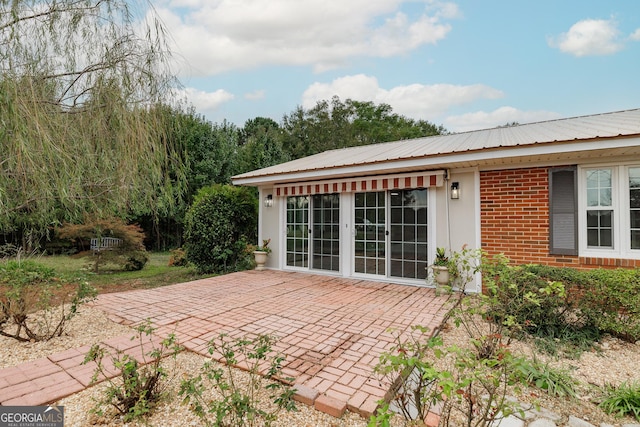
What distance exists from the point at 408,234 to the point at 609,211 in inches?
155

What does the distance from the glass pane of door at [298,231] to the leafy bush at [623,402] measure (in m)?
7.43

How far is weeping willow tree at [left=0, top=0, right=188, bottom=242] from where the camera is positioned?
3.49m

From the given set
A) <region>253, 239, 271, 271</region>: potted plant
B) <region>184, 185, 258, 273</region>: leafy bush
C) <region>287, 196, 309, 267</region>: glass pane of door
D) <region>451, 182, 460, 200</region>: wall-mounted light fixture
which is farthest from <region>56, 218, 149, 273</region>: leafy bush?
<region>451, 182, 460, 200</region>: wall-mounted light fixture

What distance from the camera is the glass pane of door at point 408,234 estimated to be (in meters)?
7.86

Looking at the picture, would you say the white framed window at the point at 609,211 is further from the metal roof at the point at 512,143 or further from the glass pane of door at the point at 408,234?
the glass pane of door at the point at 408,234

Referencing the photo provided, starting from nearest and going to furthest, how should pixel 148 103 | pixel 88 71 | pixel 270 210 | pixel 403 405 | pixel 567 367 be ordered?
pixel 403 405 → pixel 567 367 → pixel 88 71 → pixel 148 103 → pixel 270 210

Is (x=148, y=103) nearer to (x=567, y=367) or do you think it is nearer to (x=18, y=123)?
(x=18, y=123)

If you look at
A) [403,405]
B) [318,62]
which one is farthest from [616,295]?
[318,62]

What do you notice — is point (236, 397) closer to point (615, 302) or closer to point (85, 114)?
point (85, 114)

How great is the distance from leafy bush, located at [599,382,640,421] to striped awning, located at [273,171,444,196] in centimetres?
488

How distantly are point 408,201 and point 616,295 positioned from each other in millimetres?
4384

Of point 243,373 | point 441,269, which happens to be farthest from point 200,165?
point 243,373

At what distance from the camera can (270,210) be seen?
10547 millimetres

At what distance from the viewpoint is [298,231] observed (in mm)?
9945
